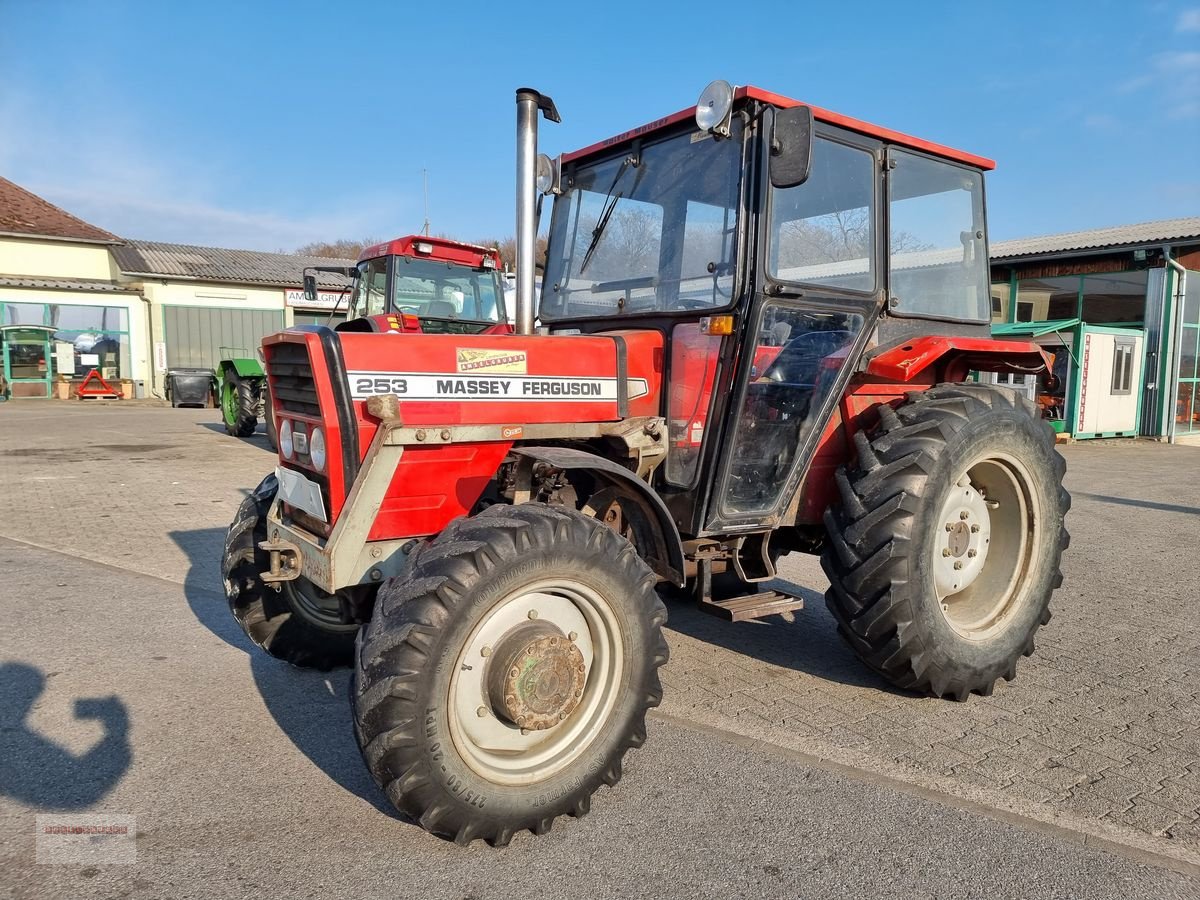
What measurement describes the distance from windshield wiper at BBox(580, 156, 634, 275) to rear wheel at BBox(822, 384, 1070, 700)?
1466 mm

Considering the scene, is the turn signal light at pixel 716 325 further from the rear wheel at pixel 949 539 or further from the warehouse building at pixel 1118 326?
the warehouse building at pixel 1118 326

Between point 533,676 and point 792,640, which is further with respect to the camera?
point 792,640

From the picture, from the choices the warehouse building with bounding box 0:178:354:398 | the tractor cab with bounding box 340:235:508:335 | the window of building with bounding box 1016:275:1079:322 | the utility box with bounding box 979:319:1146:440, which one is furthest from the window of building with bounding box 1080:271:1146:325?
the warehouse building with bounding box 0:178:354:398

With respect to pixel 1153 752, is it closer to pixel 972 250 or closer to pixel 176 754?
pixel 972 250

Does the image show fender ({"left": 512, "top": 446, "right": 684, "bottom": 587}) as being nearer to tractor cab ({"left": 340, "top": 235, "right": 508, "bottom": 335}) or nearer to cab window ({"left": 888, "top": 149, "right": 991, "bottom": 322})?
cab window ({"left": 888, "top": 149, "right": 991, "bottom": 322})

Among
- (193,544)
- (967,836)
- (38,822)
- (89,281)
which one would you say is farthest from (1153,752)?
(89,281)

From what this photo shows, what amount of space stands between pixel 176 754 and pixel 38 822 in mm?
514

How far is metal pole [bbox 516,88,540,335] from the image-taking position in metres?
3.31

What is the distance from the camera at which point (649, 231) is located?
3672 millimetres

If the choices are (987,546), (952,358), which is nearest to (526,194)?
(952,358)

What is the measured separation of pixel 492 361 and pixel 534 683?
1.12 metres

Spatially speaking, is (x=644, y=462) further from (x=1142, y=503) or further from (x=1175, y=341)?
(x=1175, y=341)

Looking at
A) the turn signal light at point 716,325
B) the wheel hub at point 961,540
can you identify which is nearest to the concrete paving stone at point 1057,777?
the wheel hub at point 961,540

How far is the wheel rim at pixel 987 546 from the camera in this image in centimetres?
377
